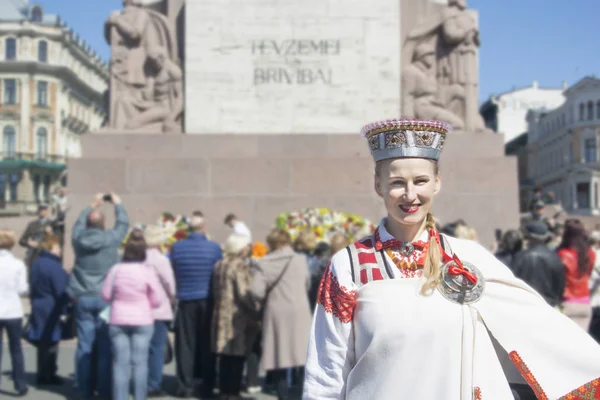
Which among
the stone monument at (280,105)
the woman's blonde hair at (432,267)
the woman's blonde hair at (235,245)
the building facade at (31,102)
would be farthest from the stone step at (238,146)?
the building facade at (31,102)

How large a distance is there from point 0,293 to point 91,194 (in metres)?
4.94

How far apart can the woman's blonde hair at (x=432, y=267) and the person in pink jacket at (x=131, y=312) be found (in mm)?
4175

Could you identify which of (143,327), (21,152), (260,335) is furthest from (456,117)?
(21,152)

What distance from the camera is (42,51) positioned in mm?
63375

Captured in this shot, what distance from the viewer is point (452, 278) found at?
2732mm

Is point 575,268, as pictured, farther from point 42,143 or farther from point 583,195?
point 583,195

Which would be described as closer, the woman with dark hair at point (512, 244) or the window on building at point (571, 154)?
the woman with dark hair at point (512, 244)

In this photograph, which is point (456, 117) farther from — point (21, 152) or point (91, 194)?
point (21, 152)

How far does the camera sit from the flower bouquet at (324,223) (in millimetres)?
10500

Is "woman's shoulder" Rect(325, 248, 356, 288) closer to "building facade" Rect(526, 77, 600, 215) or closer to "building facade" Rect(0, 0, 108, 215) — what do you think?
"building facade" Rect(0, 0, 108, 215)

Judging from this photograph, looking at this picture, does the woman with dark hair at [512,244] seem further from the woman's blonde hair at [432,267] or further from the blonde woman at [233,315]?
the woman's blonde hair at [432,267]

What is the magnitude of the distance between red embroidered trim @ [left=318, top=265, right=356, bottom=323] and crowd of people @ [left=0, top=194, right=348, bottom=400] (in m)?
4.04

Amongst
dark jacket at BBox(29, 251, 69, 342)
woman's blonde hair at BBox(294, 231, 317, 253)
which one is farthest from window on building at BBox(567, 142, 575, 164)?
dark jacket at BBox(29, 251, 69, 342)

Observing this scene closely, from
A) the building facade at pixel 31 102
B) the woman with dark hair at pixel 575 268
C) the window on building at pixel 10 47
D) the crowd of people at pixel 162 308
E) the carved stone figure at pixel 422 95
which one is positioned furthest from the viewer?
the window on building at pixel 10 47
